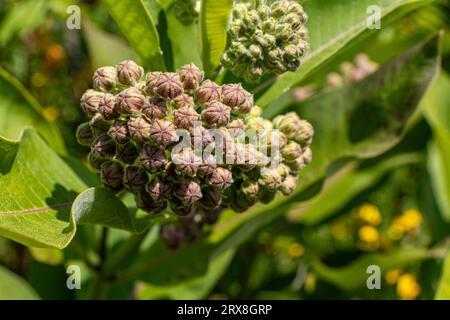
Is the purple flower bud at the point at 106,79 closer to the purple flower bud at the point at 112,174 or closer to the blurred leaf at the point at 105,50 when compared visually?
the purple flower bud at the point at 112,174

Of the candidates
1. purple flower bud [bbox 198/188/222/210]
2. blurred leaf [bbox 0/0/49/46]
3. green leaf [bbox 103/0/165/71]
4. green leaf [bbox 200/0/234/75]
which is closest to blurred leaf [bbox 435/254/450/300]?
purple flower bud [bbox 198/188/222/210]

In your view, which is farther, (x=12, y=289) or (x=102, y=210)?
(x=12, y=289)

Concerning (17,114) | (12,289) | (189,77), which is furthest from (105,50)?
(189,77)

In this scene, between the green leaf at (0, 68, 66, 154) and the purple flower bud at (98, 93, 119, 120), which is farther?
the green leaf at (0, 68, 66, 154)

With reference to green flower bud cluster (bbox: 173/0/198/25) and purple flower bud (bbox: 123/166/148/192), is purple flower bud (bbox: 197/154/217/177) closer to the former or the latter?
purple flower bud (bbox: 123/166/148/192)

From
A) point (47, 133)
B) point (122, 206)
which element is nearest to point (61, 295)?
point (47, 133)

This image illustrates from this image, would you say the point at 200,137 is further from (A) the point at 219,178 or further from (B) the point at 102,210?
(B) the point at 102,210
